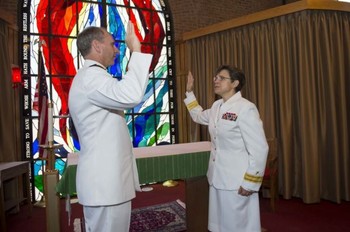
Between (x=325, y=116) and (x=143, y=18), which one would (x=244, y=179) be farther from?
(x=143, y=18)

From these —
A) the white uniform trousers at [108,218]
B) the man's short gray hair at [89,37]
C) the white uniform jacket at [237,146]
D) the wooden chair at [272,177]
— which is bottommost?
the wooden chair at [272,177]

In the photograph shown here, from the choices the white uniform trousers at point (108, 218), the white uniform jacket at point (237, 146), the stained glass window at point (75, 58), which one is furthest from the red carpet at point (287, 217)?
the white uniform trousers at point (108, 218)

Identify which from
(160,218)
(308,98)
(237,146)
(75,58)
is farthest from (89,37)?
(75,58)

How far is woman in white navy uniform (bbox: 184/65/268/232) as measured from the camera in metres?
1.95

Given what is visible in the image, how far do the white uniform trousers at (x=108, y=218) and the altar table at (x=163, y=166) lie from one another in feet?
1.94

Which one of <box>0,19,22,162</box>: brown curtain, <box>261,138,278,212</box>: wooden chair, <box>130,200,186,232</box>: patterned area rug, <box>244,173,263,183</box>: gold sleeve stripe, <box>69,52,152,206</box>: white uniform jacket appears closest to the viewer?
<box>69,52,152,206</box>: white uniform jacket

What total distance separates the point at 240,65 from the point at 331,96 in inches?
54.6

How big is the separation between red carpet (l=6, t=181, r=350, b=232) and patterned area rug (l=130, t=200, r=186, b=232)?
32cm

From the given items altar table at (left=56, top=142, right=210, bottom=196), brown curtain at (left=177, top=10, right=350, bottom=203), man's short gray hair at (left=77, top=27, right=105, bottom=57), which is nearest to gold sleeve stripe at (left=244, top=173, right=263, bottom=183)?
altar table at (left=56, top=142, right=210, bottom=196)

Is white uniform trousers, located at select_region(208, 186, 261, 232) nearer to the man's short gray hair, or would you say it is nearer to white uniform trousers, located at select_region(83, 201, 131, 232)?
white uniform trousers, located at select_region(83, 201, 131, 232)

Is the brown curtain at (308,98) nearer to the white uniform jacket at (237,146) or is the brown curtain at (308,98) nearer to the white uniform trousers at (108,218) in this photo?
the white uniform jacket at (237,146)

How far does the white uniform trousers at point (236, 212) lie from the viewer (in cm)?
202

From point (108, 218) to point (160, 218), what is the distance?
7.02 feet

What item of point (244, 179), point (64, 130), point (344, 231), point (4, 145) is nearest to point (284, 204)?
point (344, 231)
